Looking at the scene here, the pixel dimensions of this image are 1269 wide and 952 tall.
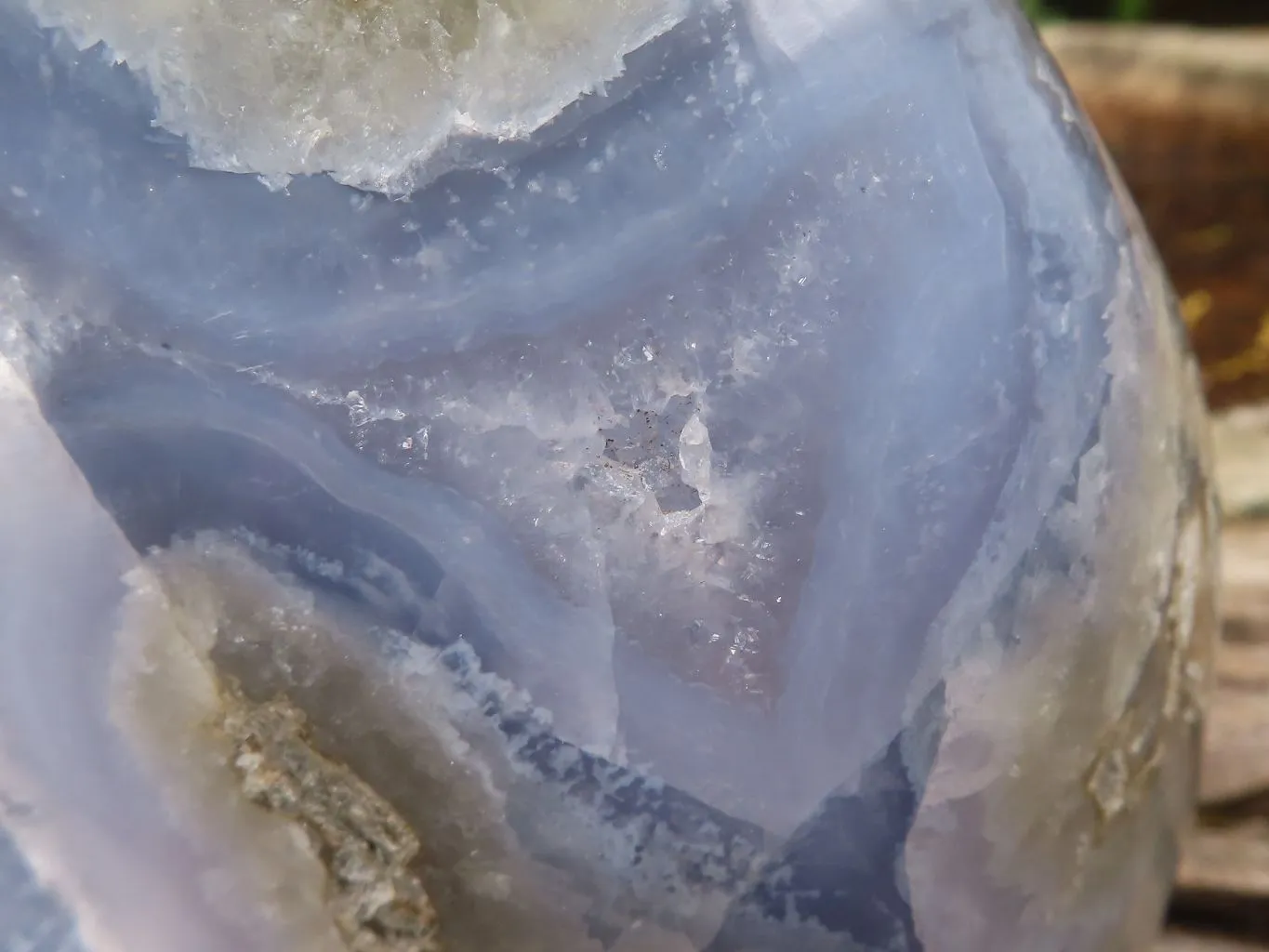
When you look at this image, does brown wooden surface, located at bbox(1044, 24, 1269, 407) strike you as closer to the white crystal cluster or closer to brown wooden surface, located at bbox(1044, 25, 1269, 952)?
brown wooden surface, located at bbox(1044, 25, 1269, 952)

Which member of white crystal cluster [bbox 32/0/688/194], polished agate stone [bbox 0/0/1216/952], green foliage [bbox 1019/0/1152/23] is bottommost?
polished agate stone [bbox 0/0/1216/952]

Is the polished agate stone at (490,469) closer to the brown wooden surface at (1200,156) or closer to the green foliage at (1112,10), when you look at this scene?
the brown wooden surface at (1200,156)

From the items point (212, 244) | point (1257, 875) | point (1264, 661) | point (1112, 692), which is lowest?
point (1257, 875)

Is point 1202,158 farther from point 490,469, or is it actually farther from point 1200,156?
point 490,469

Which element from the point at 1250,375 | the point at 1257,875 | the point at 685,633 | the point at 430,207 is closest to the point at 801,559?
the point at 685,633

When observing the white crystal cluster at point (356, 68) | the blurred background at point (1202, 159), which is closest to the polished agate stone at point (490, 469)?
the white crystal cluster at point (356, 68)

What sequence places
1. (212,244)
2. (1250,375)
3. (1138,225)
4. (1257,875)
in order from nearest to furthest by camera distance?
(212,244), (1138,225), (1257,875), (1250,375)

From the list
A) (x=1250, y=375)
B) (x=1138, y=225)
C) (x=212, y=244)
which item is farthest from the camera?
(x=1250, y=375)

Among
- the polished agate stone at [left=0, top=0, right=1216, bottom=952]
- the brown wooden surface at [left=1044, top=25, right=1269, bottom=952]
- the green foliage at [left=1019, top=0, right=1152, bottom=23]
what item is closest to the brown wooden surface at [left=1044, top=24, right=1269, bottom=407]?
the brown wooden surface at [left=1044, top=25, right=1269, bottom=952]

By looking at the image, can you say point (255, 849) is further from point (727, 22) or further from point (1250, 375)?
point (1250, 375)
